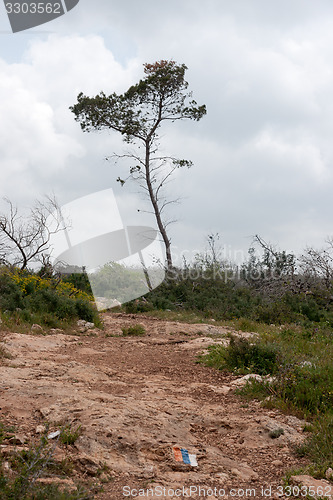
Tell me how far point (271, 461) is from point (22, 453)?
6.82ft

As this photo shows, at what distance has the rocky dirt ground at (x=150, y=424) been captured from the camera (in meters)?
3.22

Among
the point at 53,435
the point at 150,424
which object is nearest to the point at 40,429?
the point at 53,435

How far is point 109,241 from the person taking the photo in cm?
1673

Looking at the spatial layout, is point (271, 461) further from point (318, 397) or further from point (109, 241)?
point (109, 241)

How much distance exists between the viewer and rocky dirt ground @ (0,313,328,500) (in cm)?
322

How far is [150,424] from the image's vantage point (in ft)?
13.2

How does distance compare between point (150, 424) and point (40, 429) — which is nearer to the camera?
point (40, 429)

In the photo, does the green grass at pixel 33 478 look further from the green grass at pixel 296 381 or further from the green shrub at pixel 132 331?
the green shrub at pixel 132 331

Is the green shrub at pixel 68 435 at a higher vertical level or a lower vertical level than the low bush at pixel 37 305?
lower

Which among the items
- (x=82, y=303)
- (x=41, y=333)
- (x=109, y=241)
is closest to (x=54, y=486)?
(x=41, y=333)

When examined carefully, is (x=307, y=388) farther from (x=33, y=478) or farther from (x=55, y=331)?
(x=55, y=331)

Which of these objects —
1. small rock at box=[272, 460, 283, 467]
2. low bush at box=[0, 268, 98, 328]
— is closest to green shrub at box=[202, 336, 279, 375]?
small rock at box=[272, 460, 283, 467]

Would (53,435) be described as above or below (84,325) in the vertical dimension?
below

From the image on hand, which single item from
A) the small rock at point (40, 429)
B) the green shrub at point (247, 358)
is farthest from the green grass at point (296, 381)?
the small rock at point (40, 429)
